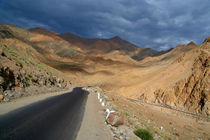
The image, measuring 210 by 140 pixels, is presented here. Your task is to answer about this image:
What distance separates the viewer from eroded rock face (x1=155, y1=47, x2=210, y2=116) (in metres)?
22.4

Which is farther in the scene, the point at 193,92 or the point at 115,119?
the point at 193,92

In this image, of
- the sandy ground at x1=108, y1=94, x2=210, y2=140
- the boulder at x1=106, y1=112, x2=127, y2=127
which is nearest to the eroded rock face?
the sandy ground at x1=108, y1=94, x2=210, y2=140

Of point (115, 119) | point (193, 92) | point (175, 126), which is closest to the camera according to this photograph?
point (115, 119)

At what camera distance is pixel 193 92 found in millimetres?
24875

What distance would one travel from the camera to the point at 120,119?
802 cm

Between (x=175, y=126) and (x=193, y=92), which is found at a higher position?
(x=193, y=92)

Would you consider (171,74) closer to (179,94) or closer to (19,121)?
(179,94)

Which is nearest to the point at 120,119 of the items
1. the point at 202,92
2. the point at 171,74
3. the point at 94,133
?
the point at 94,133

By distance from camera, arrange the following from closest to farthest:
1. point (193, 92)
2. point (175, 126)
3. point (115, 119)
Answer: point (115, 119), point (175, 126), point (193, 92)

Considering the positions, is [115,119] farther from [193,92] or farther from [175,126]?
[193,92]

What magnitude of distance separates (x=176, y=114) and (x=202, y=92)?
6177 mm

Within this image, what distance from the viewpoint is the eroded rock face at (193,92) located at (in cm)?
2238

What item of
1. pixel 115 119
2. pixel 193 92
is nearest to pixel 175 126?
pixel 115 119

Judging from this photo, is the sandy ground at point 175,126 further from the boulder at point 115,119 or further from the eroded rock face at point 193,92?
the boulder at point 115,119
